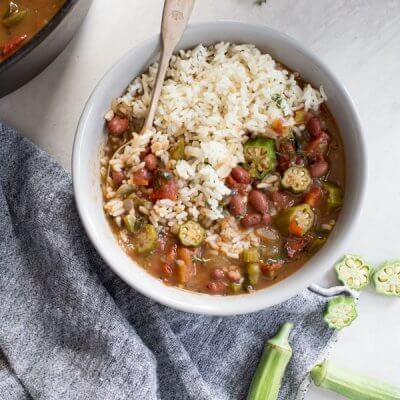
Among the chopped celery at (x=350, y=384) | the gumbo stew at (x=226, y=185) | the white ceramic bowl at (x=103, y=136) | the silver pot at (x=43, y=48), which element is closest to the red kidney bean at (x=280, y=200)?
the gumbo stew at (x=226, y=185)

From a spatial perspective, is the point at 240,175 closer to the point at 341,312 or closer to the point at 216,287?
the point at 216,287

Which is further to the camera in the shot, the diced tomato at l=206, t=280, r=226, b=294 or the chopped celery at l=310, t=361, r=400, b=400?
the chopped celery at l=310, t=361, r=400, b=400

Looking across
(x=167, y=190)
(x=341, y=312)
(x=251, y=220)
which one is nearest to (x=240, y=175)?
(x=251, y=220)

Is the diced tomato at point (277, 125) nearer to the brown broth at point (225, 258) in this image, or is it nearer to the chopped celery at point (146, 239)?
the brown broth at point (225, 258)

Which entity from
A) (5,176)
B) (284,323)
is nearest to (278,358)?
(284,323)

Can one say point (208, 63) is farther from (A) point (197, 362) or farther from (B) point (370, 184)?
(A) point (197, 362)

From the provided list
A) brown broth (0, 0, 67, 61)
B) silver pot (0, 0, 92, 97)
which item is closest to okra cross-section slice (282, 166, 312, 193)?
silver pot (0, 0, 92, 97)

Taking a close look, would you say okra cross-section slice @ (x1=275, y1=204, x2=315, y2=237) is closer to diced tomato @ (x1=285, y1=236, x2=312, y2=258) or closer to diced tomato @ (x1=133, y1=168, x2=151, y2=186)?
diced tomato @ (x1=285, y1=236, x2=312, y2=258)
